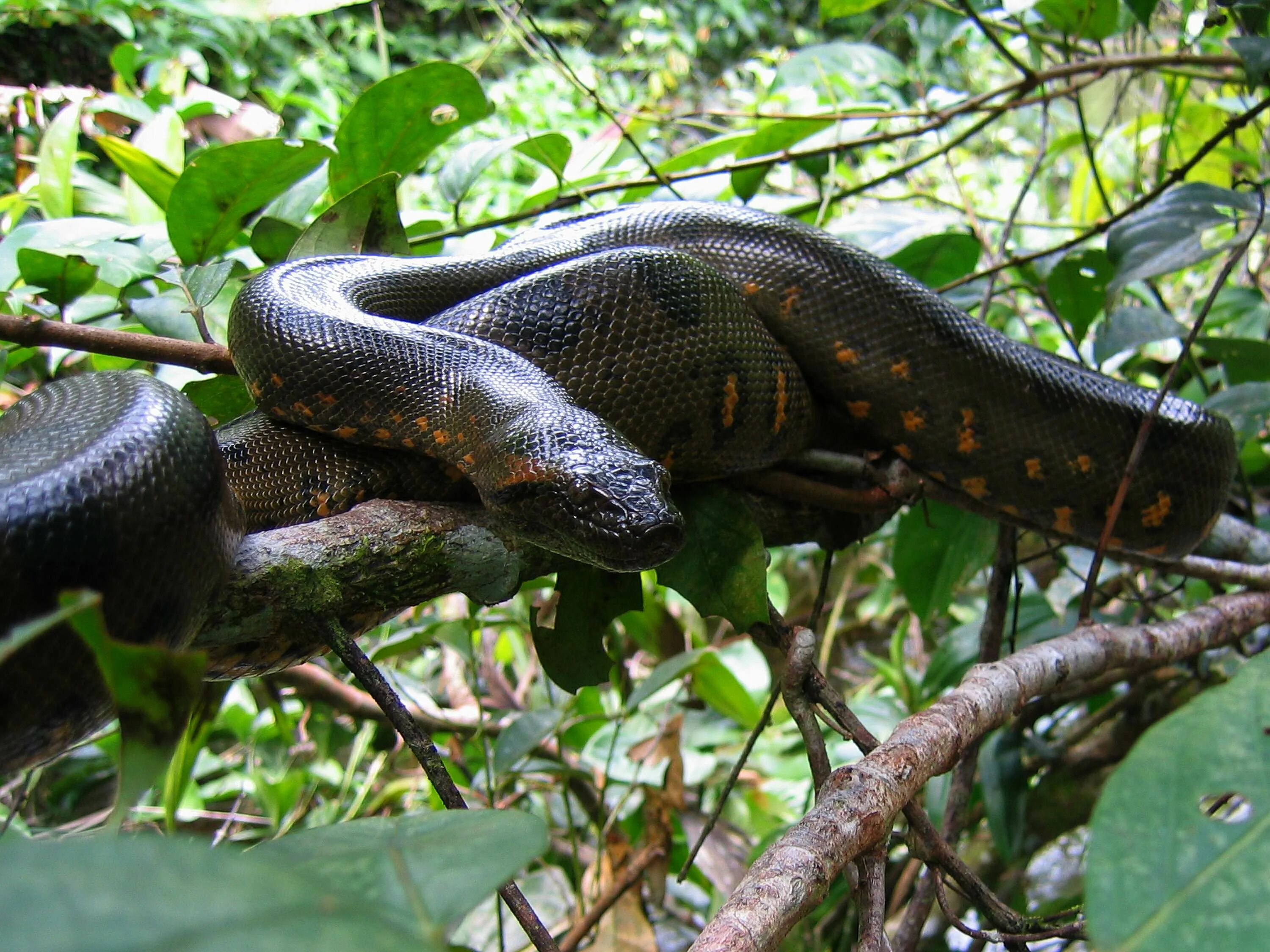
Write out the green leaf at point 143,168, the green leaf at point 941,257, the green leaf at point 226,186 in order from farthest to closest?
the green leaf at point 941,257, the green leaf at point 143,168, the green leaf at point 226,186

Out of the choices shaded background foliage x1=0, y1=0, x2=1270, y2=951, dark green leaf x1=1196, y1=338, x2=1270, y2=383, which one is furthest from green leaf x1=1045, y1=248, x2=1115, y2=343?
dark green leaf x1=1196, y1=338, x2=1270, y2=383

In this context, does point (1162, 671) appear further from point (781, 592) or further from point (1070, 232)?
point (1070, 232)

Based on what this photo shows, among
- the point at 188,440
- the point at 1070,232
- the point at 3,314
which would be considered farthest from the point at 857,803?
the point at 1070,232

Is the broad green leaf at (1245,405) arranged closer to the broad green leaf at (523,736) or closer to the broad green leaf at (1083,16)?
the broad green leaf at (1083,16)

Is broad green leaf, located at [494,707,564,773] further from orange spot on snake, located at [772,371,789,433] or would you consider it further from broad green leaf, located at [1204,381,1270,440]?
broad green leaf, located at [1204,381,1270,440]

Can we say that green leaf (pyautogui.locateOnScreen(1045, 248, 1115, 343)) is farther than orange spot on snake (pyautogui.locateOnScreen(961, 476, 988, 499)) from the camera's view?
Yes

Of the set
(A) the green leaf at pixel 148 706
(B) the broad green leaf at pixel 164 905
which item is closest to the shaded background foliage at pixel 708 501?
(A) the green leaf at pixel 148 706
